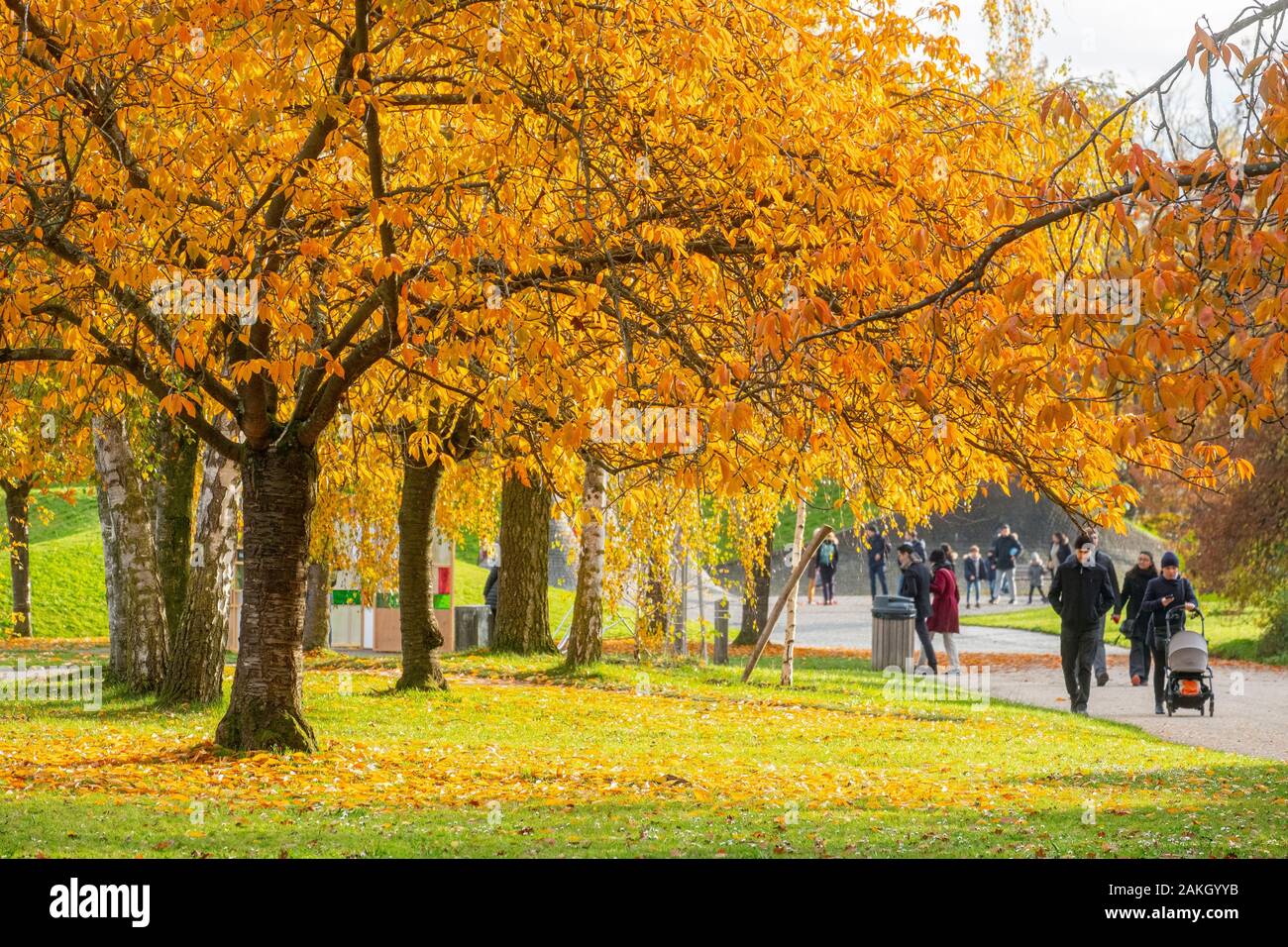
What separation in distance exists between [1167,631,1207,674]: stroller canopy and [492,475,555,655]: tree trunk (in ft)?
29.7

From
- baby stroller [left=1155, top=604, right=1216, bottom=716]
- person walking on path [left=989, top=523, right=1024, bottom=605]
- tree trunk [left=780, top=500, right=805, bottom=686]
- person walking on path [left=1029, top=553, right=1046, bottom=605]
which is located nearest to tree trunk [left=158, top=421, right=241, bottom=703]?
tree trunk [left=780, top=500, right=805, bottom=686]

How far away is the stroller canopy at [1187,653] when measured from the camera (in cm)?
1498

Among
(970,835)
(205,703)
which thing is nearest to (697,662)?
(205,703)

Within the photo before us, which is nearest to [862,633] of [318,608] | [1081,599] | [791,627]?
[318,608]

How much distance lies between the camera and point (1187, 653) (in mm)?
15219

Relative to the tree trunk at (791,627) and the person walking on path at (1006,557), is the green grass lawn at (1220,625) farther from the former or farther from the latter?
the tree trunk at (791,627)

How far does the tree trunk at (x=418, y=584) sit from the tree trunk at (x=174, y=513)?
7.94 ft

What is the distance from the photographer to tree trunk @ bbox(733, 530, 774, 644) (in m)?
25.5

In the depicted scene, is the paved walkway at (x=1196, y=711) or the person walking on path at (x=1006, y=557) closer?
the paved walkway at (x=1196, y=711)

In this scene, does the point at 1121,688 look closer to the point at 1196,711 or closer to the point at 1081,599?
the point at 1196,711

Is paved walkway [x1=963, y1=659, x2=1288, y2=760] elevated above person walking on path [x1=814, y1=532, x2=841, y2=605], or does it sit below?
below

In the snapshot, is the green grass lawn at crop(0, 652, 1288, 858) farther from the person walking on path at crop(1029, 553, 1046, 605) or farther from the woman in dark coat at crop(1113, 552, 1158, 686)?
the person walking on path at crop(1029, 553, 1046, 605)

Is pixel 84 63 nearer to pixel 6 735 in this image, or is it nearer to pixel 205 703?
pixel 6 735

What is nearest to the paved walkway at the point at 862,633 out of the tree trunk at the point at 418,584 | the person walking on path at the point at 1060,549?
the person walking on path at the point at 1060,549
